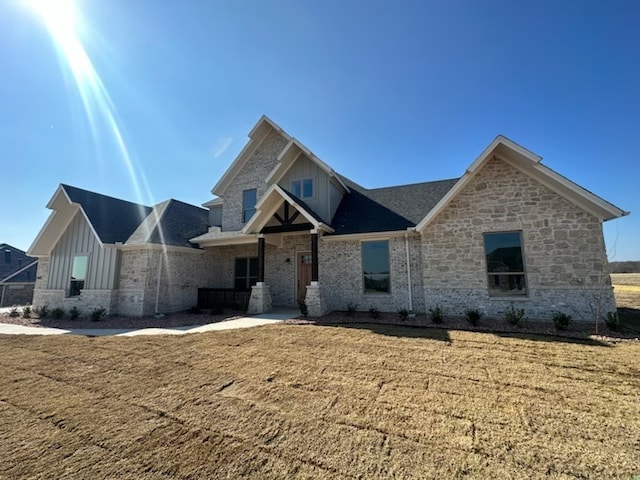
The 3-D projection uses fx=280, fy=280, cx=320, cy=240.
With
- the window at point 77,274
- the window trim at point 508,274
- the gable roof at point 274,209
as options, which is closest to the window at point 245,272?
the gable roof at point 274,209

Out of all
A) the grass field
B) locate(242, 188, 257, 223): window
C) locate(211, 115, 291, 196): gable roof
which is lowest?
the grass field

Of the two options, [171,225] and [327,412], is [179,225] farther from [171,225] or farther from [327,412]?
[327,412]

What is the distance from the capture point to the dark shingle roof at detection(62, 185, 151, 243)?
512 inches

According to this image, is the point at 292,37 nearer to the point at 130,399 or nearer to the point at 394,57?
the point at 394,57

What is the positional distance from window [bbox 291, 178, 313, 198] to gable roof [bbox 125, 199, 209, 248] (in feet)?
19.4

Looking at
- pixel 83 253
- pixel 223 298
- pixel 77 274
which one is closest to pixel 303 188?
pixel 223 298

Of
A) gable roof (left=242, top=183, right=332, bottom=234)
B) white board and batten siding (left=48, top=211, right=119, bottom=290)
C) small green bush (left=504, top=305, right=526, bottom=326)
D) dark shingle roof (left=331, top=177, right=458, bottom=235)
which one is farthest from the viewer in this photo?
white board and batten siding (left=48, top=211, right=119, bottom=290)

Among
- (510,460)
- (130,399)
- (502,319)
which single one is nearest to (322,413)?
(510,460)

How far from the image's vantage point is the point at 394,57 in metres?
9.80

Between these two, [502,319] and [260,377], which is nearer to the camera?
[260,377]

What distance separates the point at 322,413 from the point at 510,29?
11682 millimetres

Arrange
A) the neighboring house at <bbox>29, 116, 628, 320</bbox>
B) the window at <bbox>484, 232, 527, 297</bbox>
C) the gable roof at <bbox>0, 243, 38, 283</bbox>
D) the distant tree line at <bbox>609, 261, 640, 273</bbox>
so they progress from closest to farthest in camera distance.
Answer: the neighboring house at <bbox>29, 116, 628, 320</bbox>, the window at <bbox>484, 232, 527, 297</bbox>, the gable roof at <bbox>0, 243, 38, 283</bbox>, the distant tree line at <bbox>609, 261, 640, 273</bbox>

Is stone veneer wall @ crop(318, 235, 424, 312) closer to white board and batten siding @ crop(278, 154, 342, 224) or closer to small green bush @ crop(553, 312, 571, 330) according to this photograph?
white board and batten siding @ crop(278, 154, 342, 224)

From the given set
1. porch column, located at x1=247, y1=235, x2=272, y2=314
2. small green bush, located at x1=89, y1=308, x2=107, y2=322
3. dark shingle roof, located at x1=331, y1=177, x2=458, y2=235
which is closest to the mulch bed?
porch column, located at x1=247, y1=235, x2=272, y2=314
